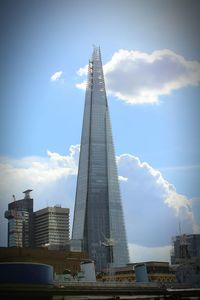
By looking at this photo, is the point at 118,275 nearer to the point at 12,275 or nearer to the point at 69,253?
the point at 69,253

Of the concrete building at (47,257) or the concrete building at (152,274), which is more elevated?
the concrete building at (47,257)

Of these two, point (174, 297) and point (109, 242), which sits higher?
point (109, 242)

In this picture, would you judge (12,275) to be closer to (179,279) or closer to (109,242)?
(179,279)

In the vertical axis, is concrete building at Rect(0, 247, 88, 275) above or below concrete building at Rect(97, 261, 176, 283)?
above

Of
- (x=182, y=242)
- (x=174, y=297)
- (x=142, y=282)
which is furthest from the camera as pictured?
(x=182, y=242)

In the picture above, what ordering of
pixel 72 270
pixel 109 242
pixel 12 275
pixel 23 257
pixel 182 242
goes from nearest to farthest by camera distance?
pixel 12 275, pixel 23 257, pixel 72 270, pixel 182 242, pixel 109 242

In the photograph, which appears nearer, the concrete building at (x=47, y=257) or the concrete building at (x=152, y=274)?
the concrete building at (x=47, y=257)

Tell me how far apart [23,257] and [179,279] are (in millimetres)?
47918

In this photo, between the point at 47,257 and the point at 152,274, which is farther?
the point at 152,274

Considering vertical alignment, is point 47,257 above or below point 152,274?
above

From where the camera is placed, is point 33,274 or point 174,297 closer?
point 174,297

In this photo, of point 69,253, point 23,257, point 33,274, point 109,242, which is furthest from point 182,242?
point 33,274

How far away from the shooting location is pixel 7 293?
36250 mm

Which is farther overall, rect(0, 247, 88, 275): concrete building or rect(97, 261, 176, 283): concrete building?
rect(97, 261, 176, 283): concrete building
